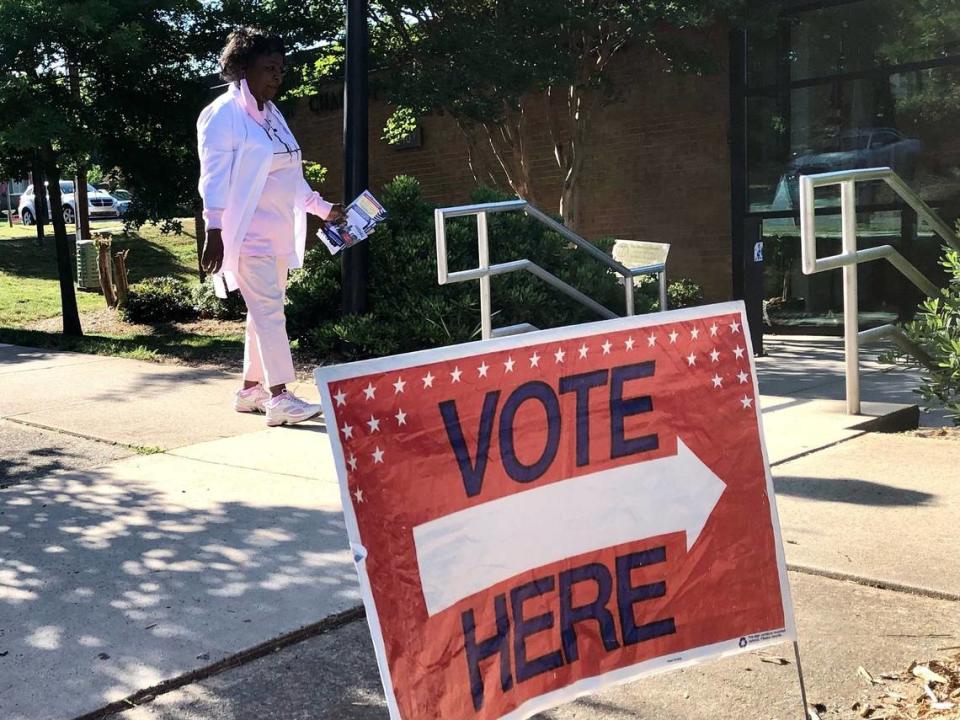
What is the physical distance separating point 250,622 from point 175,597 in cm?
40

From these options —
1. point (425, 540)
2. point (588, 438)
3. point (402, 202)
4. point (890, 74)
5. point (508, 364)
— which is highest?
point (890, 74)

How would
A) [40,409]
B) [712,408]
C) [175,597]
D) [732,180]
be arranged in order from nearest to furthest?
[712,408]
[175,597]
[40,409]
[732,180]

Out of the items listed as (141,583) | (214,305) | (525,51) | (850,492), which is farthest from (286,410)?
(214,305)

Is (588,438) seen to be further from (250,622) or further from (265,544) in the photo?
(265,544)

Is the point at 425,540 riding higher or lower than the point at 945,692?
higher

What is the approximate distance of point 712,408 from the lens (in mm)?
2805

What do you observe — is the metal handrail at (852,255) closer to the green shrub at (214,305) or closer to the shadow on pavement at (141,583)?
the shadow on pavement at (141,583)

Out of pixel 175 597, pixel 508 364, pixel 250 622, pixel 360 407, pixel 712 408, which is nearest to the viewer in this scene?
pixel 360 407

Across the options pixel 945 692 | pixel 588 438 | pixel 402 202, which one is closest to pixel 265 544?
pixel 588 438

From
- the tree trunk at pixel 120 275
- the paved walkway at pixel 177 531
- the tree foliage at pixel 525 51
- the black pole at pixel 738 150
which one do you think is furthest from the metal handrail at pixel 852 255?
the tree trunk at pixel 120 275

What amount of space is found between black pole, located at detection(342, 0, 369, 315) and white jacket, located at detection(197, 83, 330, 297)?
5.44ft

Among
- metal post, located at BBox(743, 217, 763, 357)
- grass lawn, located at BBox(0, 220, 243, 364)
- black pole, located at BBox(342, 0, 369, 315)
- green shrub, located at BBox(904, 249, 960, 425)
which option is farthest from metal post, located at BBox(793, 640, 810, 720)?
grass lawn, located at BBox(0, 220, 243, 364)

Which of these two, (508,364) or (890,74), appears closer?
(508,364)

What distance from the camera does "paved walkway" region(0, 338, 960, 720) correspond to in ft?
11.1
